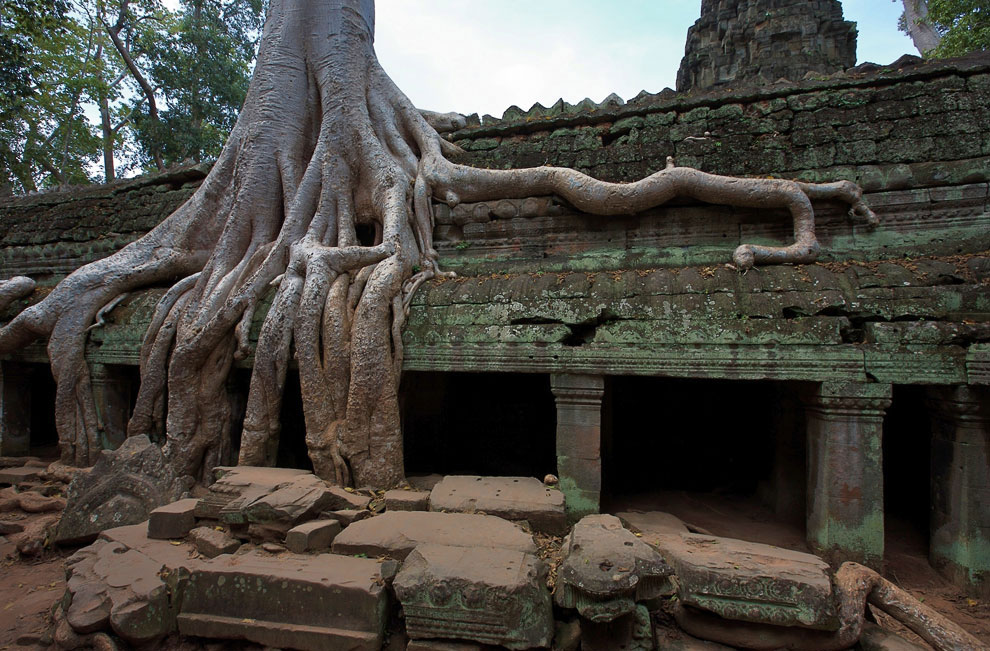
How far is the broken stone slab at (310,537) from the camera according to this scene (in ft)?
9.33

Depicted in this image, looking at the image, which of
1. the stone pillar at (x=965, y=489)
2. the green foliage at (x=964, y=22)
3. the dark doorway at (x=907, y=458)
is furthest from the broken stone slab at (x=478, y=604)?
the green foliage at (x=964, y=22)

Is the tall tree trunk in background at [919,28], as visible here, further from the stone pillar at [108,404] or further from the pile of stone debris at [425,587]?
the stone pillar at [108,404]

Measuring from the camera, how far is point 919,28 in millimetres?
14312

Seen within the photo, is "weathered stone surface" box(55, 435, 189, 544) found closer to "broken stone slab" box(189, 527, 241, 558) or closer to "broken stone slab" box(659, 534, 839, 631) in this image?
"broken stone slab" box(189, 527, 241, 558)

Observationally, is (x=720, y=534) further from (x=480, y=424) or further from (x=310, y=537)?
(x=310, y=537)

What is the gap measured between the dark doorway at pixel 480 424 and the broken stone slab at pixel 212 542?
8.85 feet

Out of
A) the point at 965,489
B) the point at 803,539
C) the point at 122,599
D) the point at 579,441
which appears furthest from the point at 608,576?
the point at 965,489

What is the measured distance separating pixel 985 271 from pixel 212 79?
1785 cm

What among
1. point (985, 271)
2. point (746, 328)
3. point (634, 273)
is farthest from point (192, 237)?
point (985, 271)

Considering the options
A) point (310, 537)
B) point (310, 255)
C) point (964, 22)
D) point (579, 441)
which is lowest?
point (310, 537)

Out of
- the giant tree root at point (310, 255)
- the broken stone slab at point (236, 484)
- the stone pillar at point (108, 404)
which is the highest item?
the giant tree root at point (310, 255)

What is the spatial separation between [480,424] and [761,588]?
3.97 metres

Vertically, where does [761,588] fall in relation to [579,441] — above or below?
below

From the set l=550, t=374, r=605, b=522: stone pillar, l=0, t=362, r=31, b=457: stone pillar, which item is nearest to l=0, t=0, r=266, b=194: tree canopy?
l=0, t=362, r=31, b=457: stone pillar
